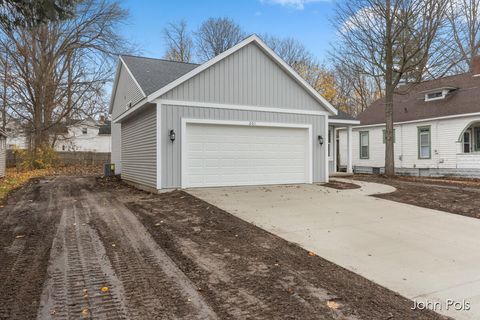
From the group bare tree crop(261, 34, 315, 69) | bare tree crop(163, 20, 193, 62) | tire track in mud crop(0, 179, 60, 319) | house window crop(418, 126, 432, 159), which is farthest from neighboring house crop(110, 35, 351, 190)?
bare tree crop(163, 20, 193, 62)

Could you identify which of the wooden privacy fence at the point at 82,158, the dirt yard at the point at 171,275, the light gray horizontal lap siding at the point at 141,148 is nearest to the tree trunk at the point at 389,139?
the light gray horizontal lap siding at the point at 141,148

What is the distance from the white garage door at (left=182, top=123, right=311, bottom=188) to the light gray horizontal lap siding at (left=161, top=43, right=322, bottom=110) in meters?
0.86

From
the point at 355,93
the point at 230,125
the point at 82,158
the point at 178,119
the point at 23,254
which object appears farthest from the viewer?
the point at 355,93

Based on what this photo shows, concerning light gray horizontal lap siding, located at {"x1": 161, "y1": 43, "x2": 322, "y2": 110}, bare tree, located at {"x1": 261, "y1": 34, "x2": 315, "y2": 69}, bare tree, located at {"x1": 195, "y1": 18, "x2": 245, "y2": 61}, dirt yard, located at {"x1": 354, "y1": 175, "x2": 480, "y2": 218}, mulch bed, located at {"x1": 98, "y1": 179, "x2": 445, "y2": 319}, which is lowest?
mulch bed, located at {"x1": 98, "y1": 179, "x2": 445, "y2": 319}

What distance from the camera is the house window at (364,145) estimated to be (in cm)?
2216

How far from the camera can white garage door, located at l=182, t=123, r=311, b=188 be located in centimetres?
1066

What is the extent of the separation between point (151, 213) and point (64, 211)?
83.2 inches

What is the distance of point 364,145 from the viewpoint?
73.6ft

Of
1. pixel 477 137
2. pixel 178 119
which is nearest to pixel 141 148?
pixel 178 119

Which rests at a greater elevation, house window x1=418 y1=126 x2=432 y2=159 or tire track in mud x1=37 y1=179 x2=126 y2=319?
house window x1=418 y1=126 x2=432 y2=159

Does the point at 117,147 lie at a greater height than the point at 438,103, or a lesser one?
lesser

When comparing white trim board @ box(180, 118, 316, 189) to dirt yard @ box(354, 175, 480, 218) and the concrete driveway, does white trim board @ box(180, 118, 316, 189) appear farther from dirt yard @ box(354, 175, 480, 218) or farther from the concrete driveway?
dirt yard @ box(354, 175, 480, 218)

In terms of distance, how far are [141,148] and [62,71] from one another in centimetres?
1867

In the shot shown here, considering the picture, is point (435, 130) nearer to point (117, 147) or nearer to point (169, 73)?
point (169, 73)
